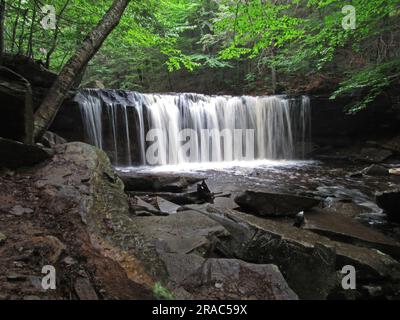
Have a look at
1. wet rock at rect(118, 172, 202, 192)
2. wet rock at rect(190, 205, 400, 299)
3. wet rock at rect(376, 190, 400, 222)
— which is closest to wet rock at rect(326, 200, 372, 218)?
wet rock at rect(376, 190, 400, 222)

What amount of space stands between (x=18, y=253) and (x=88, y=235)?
517 millimetres

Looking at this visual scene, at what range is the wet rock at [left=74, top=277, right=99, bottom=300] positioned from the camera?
6.34ft

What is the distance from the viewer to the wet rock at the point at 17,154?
135 inches

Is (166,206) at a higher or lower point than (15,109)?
lower

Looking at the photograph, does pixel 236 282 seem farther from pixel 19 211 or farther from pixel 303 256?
pixel 19 211

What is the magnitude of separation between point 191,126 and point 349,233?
10090 mm

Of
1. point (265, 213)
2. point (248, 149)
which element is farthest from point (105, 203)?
point (248, 149)

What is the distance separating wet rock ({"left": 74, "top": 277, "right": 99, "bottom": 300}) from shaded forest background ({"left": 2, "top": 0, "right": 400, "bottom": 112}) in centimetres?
574

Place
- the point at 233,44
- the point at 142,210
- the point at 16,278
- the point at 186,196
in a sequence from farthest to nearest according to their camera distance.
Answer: the point at 233,44, the point at 186,196, the point at 142,210, the point at 16,278

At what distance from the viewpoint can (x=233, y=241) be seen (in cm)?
364

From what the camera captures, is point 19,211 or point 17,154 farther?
point 17,154

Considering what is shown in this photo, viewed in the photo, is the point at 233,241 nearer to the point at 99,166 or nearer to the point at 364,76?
the point at 99,166

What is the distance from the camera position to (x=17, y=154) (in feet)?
11.6

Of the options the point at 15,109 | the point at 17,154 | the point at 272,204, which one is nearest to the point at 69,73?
the point at 15,109
